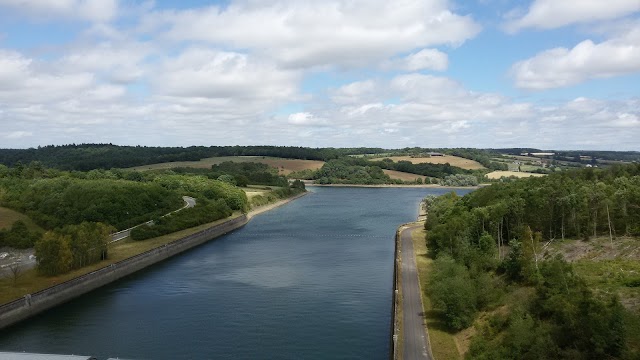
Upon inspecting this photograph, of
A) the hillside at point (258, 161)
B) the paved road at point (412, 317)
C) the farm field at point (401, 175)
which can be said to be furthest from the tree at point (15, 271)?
the farm field at point (401, 175)

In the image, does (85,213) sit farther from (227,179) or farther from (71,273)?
(227,179)

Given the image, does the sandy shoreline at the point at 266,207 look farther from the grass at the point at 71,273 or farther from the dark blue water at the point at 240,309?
the dark blue water at the point at 240,309

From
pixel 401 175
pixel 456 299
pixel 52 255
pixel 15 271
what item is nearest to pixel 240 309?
pixel 456 299

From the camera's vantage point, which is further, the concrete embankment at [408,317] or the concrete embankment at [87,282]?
the concrete embankment at [87,282]

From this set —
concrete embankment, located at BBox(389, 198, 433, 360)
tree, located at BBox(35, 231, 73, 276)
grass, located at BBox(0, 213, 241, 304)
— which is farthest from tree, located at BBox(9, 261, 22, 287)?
concrete embankment, located at BBox(389, 198, 433, 360)

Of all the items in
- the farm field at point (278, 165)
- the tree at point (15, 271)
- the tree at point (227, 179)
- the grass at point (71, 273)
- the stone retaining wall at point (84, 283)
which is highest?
the farm field at point (278, 165)

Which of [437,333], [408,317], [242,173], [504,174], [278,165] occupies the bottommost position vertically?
[437,333]
